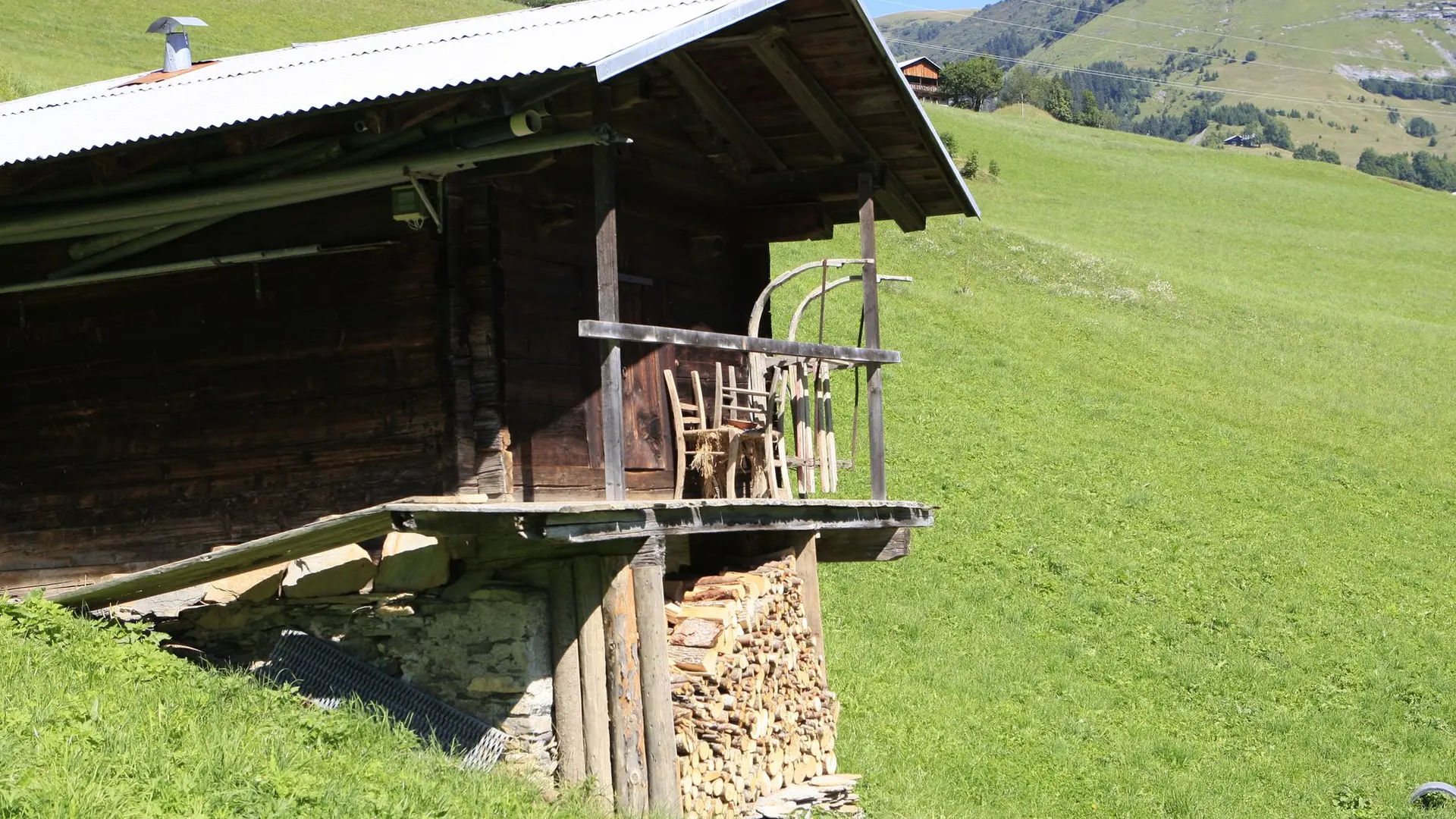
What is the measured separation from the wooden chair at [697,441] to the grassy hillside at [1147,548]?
3024 mm

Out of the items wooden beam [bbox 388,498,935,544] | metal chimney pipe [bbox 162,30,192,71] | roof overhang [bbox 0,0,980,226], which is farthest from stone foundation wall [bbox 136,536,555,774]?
metal chimney pipe [bbox 162,30,192,71]

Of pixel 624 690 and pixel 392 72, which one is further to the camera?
pixel 392 72

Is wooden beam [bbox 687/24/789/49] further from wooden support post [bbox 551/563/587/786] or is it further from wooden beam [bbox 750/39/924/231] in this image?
wooden support post [bbox 551/563/587/786]

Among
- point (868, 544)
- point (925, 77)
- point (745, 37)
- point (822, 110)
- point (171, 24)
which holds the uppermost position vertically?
point (925, 77)

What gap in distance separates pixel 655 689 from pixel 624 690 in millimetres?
192

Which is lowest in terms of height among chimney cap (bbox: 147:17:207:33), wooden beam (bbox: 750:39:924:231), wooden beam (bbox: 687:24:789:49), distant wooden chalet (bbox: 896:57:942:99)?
wooden beam (bbox: 750:39:924:231)

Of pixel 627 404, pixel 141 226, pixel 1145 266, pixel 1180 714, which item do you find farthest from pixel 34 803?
pixel 1145 266

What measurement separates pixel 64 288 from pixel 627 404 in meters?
4.24

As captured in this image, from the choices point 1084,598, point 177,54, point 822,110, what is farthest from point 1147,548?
point 177,54

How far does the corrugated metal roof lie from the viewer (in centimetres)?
872

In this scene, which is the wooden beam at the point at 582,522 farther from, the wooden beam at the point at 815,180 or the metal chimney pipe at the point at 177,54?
the metal chimney pipe at the point at 177,54

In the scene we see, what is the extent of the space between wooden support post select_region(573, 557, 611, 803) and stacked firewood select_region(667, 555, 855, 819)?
710 millimetres

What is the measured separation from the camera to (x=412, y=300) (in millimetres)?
10125

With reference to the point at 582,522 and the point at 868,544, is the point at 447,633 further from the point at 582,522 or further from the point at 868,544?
the point at 868,544
